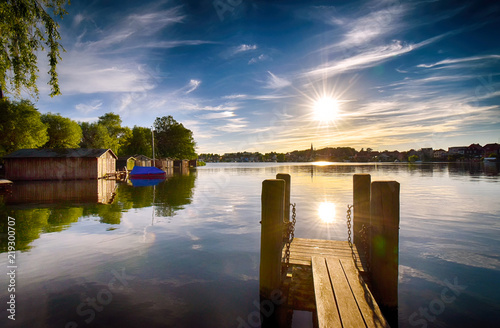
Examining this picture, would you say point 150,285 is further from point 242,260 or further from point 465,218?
point 465,218

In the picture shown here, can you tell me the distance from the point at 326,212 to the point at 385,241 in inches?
486

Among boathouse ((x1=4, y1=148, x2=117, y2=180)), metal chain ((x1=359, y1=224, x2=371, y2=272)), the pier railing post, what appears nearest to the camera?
the pier railing post

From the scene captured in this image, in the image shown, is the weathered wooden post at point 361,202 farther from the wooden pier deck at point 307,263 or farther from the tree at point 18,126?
the tree at point 18,126

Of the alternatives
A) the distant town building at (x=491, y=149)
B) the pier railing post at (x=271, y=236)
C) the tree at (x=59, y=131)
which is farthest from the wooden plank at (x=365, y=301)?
the distant town building at (x=491, y=149)

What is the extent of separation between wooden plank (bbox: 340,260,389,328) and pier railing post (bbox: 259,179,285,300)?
146cm

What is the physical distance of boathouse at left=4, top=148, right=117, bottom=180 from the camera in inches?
1419

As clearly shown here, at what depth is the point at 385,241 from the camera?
202 inches

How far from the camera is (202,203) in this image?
20172 millimetres

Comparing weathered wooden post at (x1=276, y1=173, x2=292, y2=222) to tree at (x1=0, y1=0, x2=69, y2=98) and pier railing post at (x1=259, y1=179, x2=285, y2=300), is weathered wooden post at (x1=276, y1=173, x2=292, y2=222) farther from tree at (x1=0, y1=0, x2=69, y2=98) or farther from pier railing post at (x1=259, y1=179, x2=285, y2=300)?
tree at (x1=0, y1=0, x2=69, y2=98)

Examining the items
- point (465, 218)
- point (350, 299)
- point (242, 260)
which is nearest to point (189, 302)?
point (242, 260)

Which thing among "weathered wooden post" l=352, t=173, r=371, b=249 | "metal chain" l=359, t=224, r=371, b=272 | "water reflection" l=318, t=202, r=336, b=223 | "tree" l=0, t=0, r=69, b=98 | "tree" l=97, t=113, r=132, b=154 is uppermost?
Result: "tree" l=97, t=113, r=132, b=154

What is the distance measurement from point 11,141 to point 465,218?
56985 millimetres

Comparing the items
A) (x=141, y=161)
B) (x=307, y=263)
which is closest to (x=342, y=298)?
(x=307, y=263)

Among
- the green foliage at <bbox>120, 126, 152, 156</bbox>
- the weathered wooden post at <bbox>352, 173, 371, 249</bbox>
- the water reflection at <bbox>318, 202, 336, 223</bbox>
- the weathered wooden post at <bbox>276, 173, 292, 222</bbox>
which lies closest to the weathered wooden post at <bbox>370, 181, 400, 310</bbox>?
the weathered wooden post at <bbox>352, 173, 371, 249</bbox>
